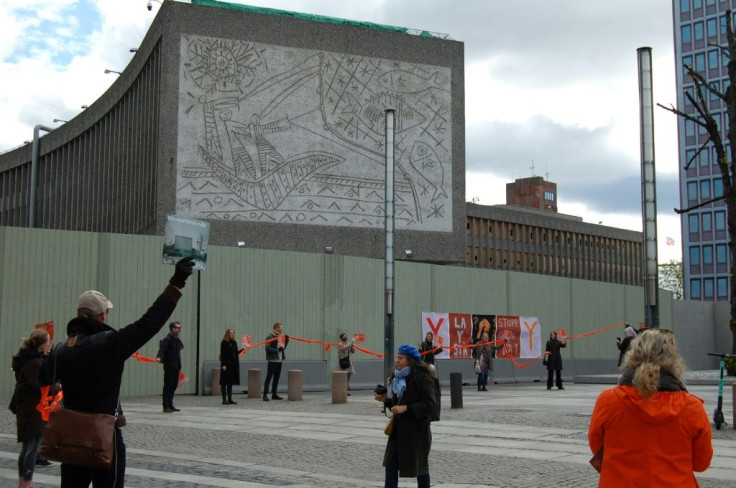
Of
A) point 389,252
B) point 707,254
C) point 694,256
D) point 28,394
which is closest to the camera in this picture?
point 28,394

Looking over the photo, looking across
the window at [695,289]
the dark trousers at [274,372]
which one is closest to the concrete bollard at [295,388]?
the dark trousers at [274,372]

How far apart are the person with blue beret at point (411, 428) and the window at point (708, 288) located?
9710 centimetres

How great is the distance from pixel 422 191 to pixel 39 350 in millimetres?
34897

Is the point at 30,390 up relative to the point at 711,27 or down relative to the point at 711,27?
down

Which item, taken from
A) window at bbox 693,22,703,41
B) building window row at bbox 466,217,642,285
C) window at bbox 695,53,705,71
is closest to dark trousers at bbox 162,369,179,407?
window at bbox 695,53,705,71

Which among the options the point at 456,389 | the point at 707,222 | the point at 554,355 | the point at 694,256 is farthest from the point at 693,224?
the point at 456,389

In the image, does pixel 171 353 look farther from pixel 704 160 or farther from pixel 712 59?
pixel 712 59

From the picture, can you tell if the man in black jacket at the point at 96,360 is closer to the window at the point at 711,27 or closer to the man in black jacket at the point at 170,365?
the man in black jacket at the point at 170,365

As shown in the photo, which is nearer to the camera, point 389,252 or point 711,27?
point 389,252

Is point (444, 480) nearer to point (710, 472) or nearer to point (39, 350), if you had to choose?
point (710, 472)

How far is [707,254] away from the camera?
99.1m

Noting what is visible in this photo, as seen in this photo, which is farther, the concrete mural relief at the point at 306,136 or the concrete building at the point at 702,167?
the concrete building at the point at 702,167

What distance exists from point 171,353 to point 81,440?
14.9 m

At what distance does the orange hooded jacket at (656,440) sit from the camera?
4.32 meters
